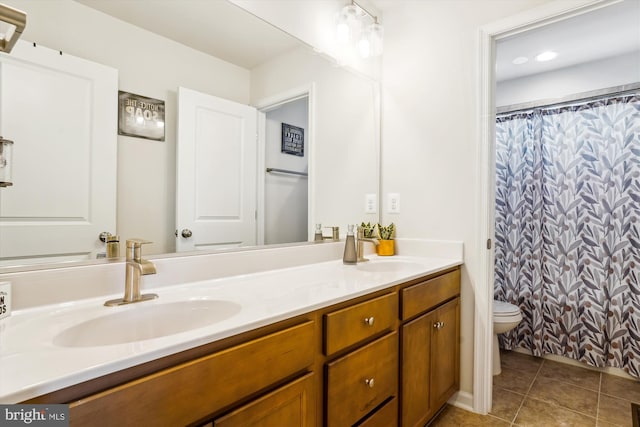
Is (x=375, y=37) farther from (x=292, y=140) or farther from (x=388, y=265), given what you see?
(x=388, y=265)

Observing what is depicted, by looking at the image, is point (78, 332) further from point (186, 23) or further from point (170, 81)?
point (186, 23)

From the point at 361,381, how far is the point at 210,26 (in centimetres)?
142

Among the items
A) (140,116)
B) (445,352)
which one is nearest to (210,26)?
(140,116)

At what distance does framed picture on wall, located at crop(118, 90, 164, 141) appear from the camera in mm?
1079

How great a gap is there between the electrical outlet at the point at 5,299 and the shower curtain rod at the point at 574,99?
316 cm

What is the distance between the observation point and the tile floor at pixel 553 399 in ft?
5.70

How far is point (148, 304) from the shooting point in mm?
967

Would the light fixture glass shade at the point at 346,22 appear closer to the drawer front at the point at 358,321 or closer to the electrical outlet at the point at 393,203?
the electrical outlet at the point at 393,203

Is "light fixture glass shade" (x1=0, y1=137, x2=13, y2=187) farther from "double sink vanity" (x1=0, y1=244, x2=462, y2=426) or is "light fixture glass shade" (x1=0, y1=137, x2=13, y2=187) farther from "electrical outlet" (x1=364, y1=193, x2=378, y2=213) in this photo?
"electrical outlet" (x1=364, y1=193, x2=378, y2=213)

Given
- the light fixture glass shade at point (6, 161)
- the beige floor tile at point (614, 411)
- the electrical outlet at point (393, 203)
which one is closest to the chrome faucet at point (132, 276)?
the light fixture glass shade at point (6, 161)

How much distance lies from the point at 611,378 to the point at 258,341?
2618 mm

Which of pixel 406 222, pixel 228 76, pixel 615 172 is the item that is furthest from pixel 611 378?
pixel 228 76

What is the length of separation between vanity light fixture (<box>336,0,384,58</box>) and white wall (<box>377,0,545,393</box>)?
0.11m

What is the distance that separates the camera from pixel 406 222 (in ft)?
6.78
